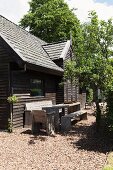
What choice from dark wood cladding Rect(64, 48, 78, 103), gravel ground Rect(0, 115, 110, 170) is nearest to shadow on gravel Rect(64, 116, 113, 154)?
gravel ground Rect(0, 115, 110, 170)

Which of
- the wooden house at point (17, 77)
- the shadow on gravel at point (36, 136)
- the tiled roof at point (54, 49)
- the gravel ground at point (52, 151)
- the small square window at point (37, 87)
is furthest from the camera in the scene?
the tiled roof at point (54, 49)

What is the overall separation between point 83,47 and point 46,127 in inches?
180

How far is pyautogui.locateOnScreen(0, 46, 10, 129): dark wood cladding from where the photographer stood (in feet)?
44.5

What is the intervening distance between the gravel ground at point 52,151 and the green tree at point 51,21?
28095 millimetres

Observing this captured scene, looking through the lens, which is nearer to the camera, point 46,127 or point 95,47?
point 46,127

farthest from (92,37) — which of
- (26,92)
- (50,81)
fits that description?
(50,81)

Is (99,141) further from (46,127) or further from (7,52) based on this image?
(7,52)

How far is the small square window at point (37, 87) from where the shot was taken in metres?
16.2

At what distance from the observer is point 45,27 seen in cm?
4003

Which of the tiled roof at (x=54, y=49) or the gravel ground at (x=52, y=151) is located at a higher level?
the tiled roof at (x=54, y=49)

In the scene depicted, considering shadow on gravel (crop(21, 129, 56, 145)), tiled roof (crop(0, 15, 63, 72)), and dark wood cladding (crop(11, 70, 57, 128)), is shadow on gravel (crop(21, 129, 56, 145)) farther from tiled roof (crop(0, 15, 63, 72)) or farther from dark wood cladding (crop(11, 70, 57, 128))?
tiled roof (crop(0, 15, 63, 72))

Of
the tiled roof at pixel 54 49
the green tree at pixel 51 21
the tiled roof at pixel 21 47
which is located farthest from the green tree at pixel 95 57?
the green tree at pixel 51 21

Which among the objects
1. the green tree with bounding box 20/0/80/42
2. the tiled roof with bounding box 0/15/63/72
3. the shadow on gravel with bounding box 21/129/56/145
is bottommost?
the shadow on gravel with bounding box 21/129/56/145

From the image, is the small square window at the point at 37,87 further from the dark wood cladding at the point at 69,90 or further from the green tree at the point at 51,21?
the green tree at the point at 51,21
